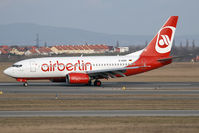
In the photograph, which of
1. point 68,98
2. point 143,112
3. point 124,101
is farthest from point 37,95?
point 143,112

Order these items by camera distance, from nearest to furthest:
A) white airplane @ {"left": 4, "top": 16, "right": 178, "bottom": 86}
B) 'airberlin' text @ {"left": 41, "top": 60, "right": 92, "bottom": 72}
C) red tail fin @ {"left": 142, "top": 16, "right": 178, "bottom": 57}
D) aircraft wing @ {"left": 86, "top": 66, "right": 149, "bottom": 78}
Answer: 1. aircraft wing @ {"left": 86, "top": 66, "right": 149, "bottom": 78}
2. white airplane @ {"left": 4, "top": 16, "right": 178, "bottom": 86}
3. 'airberlin' text @ {"left": 41, "top": 60, "right": 92, "bottom": 72}
4. red tail fin @ {"left": 142, "top": 16, "right": 178, "bottom": 57}

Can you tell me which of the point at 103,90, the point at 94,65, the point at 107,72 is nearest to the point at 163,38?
the point at 107,72

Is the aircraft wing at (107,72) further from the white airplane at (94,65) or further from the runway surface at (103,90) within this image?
the runway surface at (103,90)

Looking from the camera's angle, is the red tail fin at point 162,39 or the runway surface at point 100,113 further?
the red tail fin at point 162,39

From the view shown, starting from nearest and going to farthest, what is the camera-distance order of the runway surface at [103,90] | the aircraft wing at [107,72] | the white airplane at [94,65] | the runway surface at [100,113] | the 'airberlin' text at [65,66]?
the runway surface at [100,113]
the runway surface at [103,90]
the aircraft wing at [107,72]
the white airplane at [94,65]
the 'airberlin' text at [65,66]

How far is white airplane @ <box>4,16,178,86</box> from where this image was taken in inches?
1907

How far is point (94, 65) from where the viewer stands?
49.6 m

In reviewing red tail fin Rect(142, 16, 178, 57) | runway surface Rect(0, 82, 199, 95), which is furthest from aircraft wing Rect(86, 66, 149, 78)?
red tail fin Rect(142, 16, 178, 57)

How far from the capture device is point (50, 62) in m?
49.0

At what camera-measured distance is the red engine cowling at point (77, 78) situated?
4719 cm

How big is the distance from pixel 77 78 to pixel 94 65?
338 cm

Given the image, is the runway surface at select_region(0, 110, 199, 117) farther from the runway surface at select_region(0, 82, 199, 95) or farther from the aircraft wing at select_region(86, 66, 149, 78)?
the aircraft wing at select_region(86, 66, 149, 78)

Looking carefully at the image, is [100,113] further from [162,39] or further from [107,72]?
[162,39]

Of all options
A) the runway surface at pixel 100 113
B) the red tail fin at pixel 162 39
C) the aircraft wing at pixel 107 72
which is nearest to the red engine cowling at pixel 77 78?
the aircraft wing at pixel 107 72
